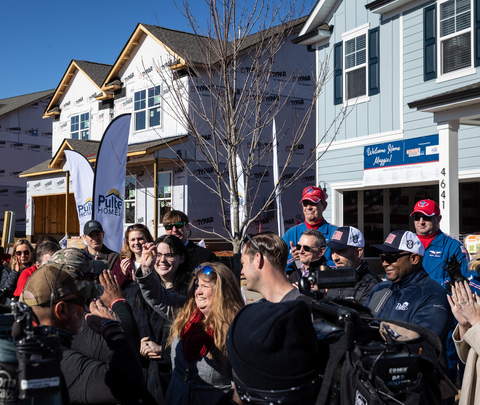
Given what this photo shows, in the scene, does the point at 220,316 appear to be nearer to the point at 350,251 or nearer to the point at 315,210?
the point at 350,251

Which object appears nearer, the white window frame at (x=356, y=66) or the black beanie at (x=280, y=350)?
the black beanie at (x=280, y=350)

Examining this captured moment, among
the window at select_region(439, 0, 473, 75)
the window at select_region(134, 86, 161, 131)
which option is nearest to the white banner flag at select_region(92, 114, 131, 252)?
the window at select_region(439, 0, 473, 75)

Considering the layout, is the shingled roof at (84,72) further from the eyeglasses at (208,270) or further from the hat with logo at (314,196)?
the eyeglasses at (208,270)

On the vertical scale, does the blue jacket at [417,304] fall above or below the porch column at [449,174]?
below

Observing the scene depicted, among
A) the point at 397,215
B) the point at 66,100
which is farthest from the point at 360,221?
the point at 66,100

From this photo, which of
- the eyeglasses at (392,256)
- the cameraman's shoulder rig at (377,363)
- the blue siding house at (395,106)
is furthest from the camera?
the blue siding house at (395,106)

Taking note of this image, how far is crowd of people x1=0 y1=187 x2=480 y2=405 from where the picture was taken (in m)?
1.46

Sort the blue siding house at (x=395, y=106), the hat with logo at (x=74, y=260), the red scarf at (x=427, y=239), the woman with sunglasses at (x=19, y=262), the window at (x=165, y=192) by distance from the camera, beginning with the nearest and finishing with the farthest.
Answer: the hat with logo at (x=74, y=260), the red scarf at (x=427, y=239), the woman with sunglasses at (x=19, y=262), the blue siding house at (x=395, y=106), the window at (x=165, y=192)

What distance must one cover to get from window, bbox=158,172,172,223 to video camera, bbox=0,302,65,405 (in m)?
Answer: 17.3

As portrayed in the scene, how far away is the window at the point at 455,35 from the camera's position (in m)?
10.3

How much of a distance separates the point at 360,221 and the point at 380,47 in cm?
521

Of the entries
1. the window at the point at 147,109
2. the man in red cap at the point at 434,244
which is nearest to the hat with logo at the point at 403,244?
the man in red cap at the point at 434,244

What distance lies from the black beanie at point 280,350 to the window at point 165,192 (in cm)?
1739

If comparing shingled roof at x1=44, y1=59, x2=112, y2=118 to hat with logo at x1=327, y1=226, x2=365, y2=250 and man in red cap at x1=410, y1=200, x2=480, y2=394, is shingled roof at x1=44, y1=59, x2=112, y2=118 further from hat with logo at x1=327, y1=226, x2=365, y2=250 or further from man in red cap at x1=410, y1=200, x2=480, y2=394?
hat with logo at x1=327, y1=226, x2=365, y2=250
